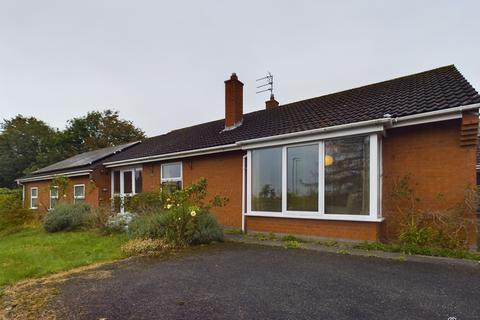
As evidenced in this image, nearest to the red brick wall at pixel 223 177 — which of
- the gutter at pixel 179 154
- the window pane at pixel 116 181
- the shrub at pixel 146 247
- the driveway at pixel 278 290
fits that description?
the gutter at pixel 179 154

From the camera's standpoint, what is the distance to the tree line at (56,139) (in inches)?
1435

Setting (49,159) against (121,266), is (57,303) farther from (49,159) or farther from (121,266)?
(49,159)

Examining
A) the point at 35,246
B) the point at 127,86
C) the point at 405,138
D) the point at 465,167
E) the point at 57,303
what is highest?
the point at 127,86

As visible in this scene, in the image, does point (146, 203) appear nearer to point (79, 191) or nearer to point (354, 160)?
point (354, 160)

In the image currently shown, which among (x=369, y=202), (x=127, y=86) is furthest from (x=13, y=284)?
(x=127, y=86)

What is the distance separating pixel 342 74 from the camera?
706 inches

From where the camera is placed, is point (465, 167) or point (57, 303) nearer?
point (57, 303)

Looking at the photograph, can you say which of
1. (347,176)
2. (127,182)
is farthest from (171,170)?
(347,176)

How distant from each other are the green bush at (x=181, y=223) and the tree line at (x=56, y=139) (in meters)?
32.5

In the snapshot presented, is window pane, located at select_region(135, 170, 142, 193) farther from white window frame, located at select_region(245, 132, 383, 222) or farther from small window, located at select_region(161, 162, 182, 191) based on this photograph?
white window frame, located at select_region(245, 132, 383, 222)

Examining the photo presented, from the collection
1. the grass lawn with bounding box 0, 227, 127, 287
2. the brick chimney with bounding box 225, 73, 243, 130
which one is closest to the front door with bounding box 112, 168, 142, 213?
the grass lawn with bounding box 0, 227, 127, 287

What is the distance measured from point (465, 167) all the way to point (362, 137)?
7.05 feet

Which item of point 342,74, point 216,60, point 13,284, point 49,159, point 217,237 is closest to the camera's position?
point 13,284

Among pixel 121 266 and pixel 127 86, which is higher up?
pixel 127 86
